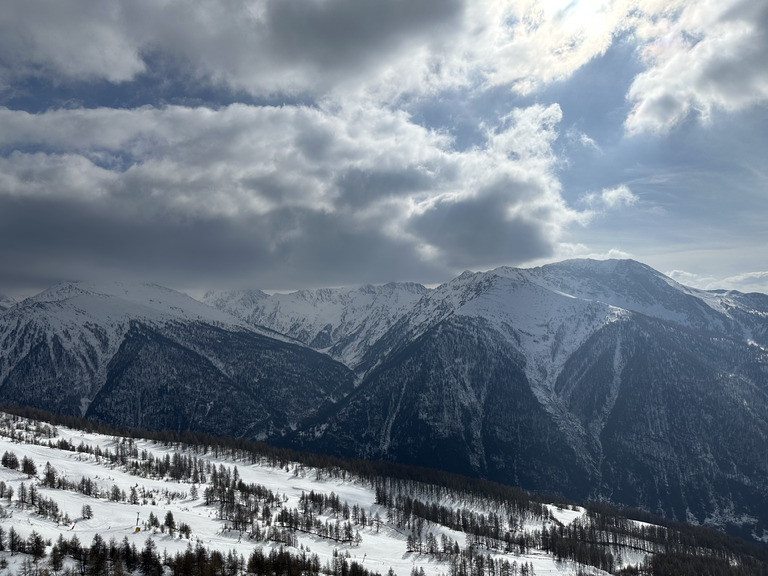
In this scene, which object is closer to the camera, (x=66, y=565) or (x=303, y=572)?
(x=66, y=565)

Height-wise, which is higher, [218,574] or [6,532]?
[6,532]

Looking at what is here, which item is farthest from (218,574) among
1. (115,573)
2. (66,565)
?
(66,565)

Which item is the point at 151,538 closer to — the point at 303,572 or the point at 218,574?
the point at 218,574

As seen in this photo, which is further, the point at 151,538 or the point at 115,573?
the point at 151,538

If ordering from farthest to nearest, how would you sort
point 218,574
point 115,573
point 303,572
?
point 303,572 < point 218,574 < point 115,573

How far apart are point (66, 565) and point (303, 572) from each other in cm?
7570

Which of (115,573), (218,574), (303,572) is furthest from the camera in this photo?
(303,572)

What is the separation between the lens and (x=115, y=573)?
544 ft

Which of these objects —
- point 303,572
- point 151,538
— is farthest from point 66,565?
point 303,572

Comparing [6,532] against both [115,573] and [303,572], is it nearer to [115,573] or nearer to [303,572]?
[115,573]

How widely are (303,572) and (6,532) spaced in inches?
3840

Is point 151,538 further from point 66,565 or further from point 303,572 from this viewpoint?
point 303,572

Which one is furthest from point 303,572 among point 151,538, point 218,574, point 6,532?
point 6,532

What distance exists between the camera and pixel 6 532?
575 feet
